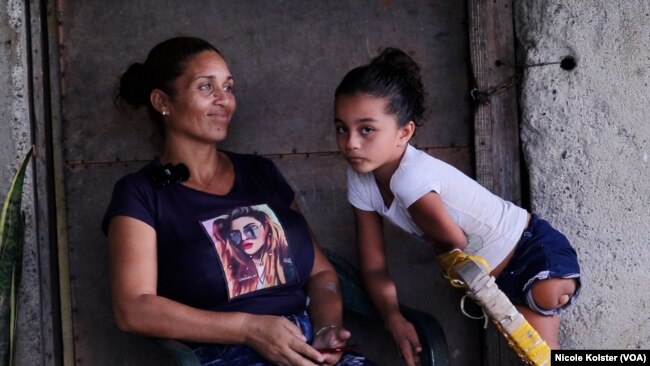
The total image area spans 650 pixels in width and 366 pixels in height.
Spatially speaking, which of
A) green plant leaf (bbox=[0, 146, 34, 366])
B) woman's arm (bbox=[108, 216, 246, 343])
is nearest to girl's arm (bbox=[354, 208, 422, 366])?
woman's arm (bbox=[108, 216, 246, 343])

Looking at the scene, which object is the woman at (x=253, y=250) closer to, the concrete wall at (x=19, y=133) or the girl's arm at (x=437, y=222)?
the girl's arm at (x=437, y=222)

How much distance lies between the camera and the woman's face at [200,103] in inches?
110

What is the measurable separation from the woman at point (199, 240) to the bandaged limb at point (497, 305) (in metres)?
0.40

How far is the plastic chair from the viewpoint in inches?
100

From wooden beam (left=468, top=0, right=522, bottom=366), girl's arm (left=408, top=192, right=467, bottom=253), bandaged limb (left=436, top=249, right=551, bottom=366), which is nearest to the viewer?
bandaged limb (left=436, top=249, right=551, bottom=366)

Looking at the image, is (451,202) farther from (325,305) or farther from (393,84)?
(325,305)

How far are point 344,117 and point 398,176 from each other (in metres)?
0.25

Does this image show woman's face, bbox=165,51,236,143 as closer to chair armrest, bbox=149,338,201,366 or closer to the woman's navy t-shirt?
the woman's navy t-shirt

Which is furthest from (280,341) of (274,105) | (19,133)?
(19,133)

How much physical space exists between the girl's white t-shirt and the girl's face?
9 centimetres

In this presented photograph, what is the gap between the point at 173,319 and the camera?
2504 mm

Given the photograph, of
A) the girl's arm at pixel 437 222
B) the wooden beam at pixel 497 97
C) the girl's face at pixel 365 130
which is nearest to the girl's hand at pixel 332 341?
the girl's arm at pixel 437 222

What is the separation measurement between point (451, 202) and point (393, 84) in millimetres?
419

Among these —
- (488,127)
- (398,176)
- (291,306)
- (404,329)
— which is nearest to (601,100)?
(488,127)
